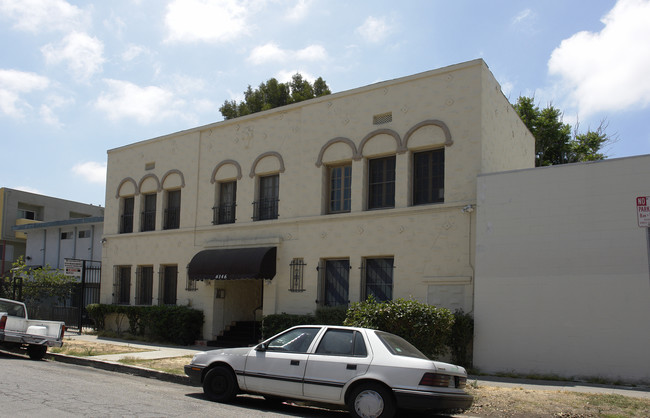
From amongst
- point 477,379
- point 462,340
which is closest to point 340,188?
point 462,340

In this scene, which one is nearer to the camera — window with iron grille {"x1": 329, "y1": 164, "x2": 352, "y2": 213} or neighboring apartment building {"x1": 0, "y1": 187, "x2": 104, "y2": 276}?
window with iron grille {"x1": 329, "y1": 164, "x2": 352, "y2": 213}

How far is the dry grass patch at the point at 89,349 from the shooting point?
52.5ft

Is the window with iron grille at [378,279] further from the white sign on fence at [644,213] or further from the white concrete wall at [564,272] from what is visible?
the white sign on fence at [644,213]

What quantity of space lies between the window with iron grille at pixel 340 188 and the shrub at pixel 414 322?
479 cm

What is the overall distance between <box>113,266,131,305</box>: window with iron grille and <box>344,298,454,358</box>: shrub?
13.3m

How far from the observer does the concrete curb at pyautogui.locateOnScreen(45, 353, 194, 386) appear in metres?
12.3

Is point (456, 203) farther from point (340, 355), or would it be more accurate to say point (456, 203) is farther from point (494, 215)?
point (340, 355)

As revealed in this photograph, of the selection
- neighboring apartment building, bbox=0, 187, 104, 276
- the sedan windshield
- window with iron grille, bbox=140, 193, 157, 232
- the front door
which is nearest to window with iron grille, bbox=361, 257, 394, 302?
the sedan windshield

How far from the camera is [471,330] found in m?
14.2

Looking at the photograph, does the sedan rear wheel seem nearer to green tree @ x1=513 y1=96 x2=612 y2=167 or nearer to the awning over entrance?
the awning over entrance

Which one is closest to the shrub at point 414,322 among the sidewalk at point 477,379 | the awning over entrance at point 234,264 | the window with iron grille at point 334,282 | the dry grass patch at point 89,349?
the sidewalk at point 477,379

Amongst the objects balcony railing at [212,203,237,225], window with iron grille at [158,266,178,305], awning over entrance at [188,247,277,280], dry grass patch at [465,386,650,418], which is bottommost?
dry grass patch at [465,386,650,418]

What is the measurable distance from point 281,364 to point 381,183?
9.06 meters

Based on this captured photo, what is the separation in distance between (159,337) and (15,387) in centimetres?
1115
